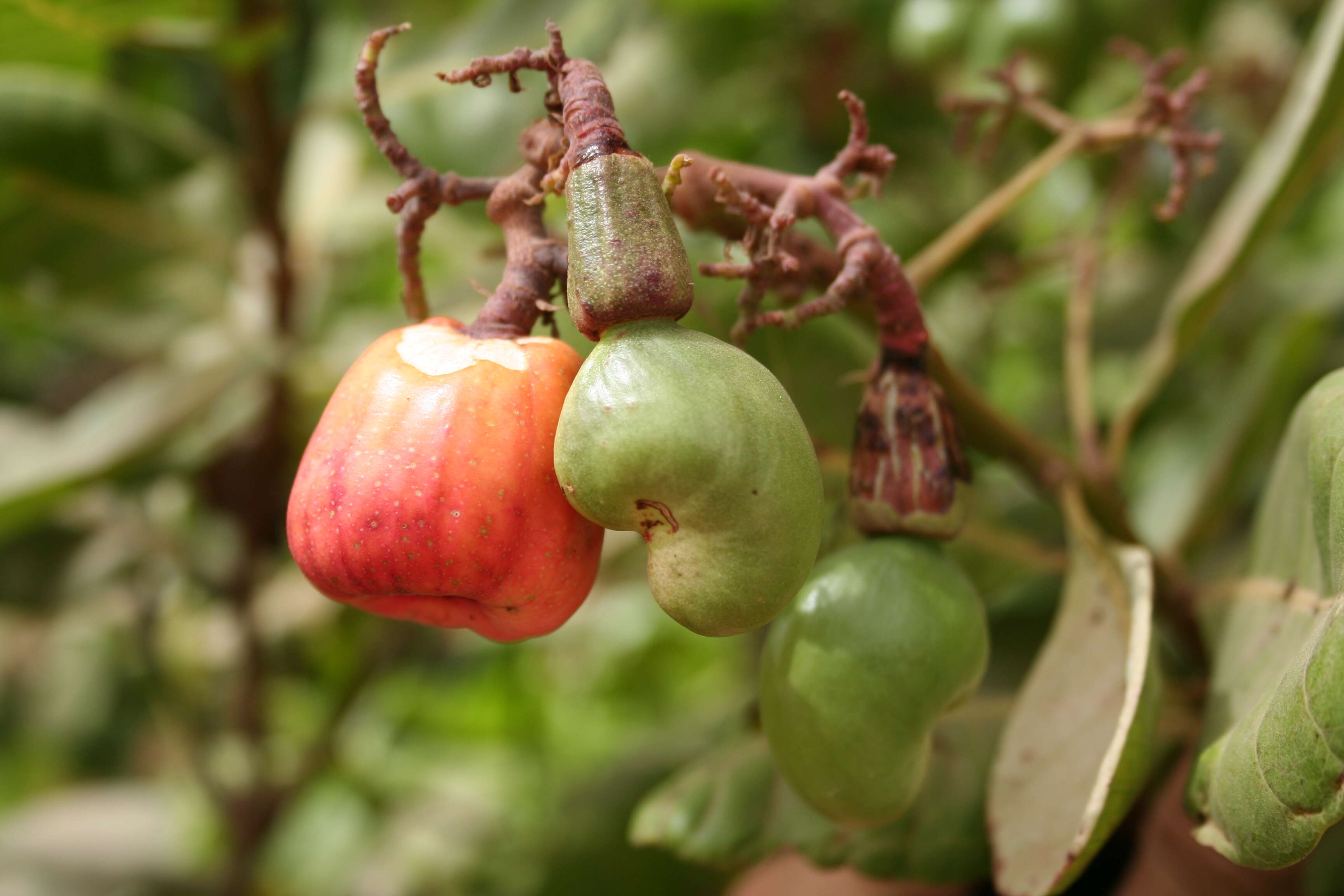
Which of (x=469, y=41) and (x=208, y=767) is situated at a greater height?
(x=469, y=41)

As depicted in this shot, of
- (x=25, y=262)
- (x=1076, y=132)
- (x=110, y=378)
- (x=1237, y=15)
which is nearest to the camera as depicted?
(x=1076, y=132)

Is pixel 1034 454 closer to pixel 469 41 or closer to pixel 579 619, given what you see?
pixel 469 41

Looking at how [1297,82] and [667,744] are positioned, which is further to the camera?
[667,744]

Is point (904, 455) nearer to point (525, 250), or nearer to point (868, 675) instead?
point (868, 675)

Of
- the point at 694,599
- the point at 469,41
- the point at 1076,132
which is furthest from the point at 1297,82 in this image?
the point at 694,599

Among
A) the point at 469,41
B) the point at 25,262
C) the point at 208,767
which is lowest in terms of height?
the point at 208,767

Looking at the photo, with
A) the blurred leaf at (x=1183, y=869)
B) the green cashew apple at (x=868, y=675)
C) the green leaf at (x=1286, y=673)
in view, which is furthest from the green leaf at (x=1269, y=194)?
the green cashew apple at (x=868, y=675)

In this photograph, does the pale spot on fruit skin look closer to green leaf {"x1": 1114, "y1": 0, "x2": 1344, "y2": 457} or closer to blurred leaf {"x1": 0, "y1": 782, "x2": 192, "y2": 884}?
green leaf {"x1": 1114, "y1": 0, "x2": 1344, "y2": 457}

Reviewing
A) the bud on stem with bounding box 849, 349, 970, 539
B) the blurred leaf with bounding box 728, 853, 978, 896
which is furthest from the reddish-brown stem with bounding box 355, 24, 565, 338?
the blurred leaf with bounding box 728, 853, 978, 896

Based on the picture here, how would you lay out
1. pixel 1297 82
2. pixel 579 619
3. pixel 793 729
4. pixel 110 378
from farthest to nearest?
pixel 579 619, pixel 110 378, pixel 1297 82, pixel 793 729
